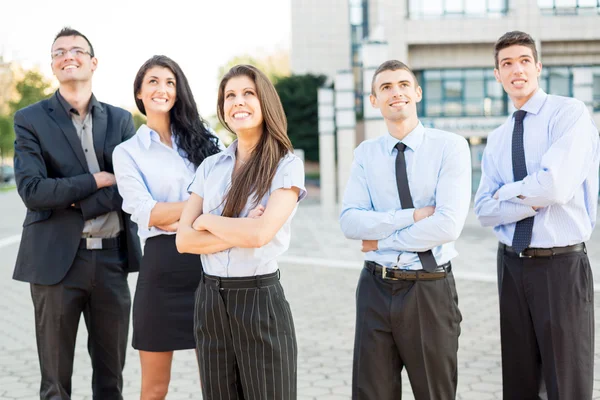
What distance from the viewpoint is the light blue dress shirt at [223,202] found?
335 cm

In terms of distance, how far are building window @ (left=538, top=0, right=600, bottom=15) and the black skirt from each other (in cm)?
3325

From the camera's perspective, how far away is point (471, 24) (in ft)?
109

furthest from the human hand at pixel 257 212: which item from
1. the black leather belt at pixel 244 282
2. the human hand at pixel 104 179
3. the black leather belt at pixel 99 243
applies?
the black leather belt at pixel 99 243

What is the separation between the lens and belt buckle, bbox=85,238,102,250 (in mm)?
4413

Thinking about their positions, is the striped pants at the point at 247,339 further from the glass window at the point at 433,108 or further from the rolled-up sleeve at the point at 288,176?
the glass window at the point at 433,108

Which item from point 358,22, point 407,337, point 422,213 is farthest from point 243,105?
point 358,22

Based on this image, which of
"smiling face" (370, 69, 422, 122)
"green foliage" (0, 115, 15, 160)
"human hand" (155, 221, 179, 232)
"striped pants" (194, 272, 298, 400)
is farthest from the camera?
"green foliage" (0, 115, 15, 160)

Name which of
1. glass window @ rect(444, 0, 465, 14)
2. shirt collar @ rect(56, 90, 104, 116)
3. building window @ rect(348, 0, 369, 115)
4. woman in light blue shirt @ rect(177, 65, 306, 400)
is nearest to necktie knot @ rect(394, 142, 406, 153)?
woman in light blue shirt @ rect(177, 65, 306, 400)

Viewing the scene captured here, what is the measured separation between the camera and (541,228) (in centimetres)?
404

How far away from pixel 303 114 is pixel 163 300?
4407 cm

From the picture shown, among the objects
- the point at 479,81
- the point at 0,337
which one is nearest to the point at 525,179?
the point at 0,337

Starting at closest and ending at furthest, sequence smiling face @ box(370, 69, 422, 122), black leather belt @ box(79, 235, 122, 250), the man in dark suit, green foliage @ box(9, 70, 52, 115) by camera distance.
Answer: smiling face @ box(370, 69, 422, 122) < the man in dark suit < black leather belt @ box(79, 235, 122, 250) < green foliage @ box(9, 70, 52, 115)

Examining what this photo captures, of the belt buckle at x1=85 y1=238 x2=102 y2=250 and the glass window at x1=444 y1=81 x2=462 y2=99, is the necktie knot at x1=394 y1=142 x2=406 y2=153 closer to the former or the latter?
the belt buckle at x1=85 y1=238 x2=102 y2=250

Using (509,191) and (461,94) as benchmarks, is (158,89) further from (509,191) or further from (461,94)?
(461,94)
